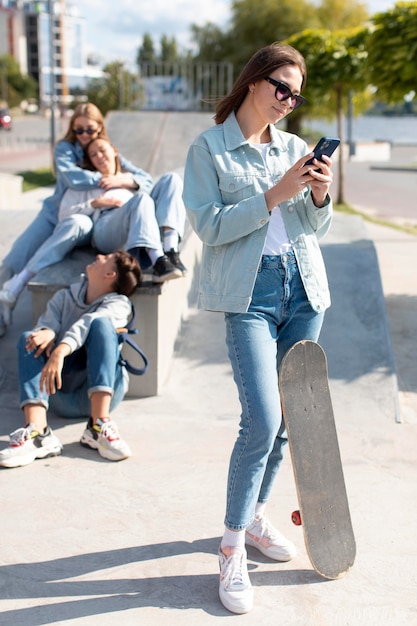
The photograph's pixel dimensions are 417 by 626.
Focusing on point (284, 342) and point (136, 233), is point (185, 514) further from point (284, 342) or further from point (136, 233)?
point (136, 233)

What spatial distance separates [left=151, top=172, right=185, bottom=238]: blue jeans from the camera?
4910mm

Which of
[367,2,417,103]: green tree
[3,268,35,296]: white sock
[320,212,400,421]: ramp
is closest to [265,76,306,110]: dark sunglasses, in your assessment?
[320,212,400,421]: ramp

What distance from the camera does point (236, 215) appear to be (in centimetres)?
259

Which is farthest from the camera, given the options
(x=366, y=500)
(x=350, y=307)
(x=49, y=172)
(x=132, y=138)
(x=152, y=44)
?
(x=152, y=44)

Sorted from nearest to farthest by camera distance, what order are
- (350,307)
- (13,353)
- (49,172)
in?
(13,353) → (350,307) → (49,172)

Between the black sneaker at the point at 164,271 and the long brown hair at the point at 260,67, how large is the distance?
1803mm

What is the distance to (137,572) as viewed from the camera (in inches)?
114

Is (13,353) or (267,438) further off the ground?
(267,438)

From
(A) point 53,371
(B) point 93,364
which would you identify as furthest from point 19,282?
(A) point 53,371

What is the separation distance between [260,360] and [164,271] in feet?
6.53

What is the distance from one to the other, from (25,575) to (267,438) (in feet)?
3.50

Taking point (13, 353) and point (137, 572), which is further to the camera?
point (13, 353)

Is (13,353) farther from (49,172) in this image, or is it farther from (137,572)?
(49,172)

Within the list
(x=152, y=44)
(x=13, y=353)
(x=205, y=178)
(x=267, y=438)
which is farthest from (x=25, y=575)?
(x=152, y=44)
